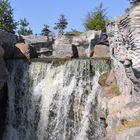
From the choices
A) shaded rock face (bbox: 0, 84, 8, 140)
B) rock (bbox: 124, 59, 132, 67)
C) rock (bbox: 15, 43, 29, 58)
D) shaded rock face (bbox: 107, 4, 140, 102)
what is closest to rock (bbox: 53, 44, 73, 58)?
rock (bbox: 15, 43, 29, 58)

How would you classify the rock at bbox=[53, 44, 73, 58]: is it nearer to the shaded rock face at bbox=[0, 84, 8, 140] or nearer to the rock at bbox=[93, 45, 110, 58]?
the rock at bbox=[93, 45, 110, 58]

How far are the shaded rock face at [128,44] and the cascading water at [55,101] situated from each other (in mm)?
4076

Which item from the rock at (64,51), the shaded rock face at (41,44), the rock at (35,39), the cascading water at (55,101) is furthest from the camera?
the rock at (35,39)

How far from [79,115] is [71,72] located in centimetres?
193

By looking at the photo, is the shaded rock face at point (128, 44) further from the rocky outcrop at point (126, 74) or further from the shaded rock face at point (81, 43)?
the shaded rock face at point (81, 43)

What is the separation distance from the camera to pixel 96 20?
35.7 meters

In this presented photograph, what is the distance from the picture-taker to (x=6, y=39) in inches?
880

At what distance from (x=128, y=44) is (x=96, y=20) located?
86.6ft

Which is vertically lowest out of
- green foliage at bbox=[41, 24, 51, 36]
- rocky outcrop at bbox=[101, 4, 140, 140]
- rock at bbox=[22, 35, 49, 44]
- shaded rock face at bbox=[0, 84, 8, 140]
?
shaded rock face at bbox=[0, 84, 8, 140]

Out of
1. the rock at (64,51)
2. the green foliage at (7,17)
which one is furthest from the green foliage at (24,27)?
the rock at (64,51)

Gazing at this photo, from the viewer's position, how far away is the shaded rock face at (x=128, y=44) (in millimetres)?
9023

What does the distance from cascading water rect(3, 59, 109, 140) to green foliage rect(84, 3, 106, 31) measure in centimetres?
1611

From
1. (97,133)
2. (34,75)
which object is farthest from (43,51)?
(97,133)

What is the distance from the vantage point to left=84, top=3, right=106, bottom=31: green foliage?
34916mm
